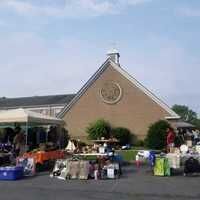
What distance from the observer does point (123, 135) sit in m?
48.2

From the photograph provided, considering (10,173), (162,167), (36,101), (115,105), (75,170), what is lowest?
(10,173)

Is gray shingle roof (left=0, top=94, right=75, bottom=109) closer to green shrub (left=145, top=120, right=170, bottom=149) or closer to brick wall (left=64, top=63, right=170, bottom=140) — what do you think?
brick wall (left=64, top=63, right=170, bottom=140)

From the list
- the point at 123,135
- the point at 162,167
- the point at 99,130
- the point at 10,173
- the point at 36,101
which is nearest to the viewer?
the point at 10,173

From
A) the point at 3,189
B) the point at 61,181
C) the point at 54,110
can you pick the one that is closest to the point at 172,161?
the point at 61,181

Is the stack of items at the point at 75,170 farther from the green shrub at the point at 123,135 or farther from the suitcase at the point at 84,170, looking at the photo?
the green shrub at the point at 123,135

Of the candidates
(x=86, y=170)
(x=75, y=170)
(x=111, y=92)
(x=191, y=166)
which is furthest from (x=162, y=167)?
(x=111, y=92)

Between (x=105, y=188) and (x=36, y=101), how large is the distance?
58.2 m

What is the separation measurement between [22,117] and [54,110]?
147ft

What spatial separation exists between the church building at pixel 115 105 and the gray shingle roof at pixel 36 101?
16.1 meters

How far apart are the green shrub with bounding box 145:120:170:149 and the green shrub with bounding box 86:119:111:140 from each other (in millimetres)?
4948

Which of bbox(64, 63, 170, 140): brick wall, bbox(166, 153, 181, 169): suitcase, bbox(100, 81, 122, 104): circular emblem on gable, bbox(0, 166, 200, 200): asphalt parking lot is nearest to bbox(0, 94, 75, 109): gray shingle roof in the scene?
bbox(64, 63, 170, 140): brick wall

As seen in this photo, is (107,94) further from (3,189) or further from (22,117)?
(3,189)

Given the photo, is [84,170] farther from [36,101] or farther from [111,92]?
[36,101]

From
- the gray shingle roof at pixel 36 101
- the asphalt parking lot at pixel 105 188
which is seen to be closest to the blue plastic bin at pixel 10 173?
the asphalt parking lot at pixel 105 188
